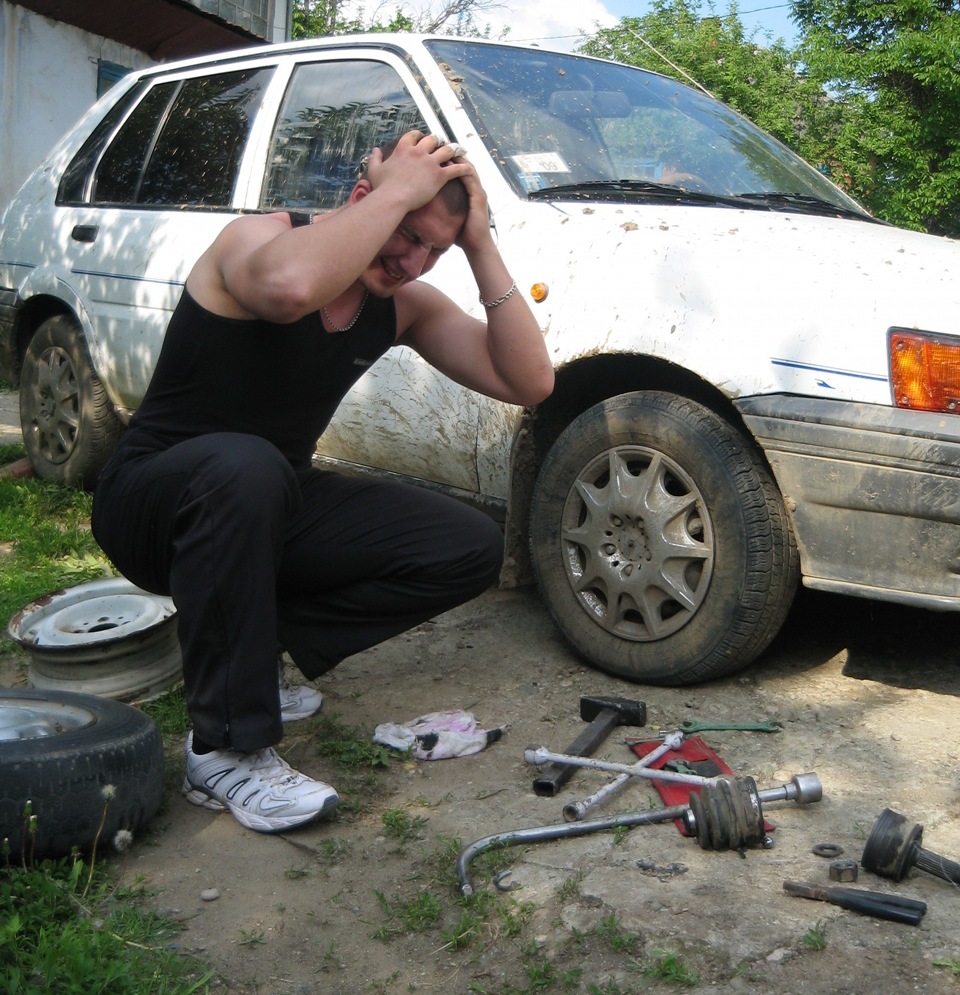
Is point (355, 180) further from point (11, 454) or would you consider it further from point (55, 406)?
point (11, 454)

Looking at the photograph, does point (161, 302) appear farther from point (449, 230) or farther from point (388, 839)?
point (388, 839)

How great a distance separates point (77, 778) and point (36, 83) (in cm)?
1196

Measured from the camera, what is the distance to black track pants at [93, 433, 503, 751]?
103 inches

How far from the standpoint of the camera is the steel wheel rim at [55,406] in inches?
204

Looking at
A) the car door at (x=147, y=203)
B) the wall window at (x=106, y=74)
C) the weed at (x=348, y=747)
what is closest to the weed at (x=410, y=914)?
the weed at (x=348, y=747)

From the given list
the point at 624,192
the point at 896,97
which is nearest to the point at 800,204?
the point at 624,192

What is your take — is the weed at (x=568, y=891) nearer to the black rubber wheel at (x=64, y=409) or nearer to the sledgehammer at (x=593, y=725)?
the sledgehammer at (x=593, y=725)

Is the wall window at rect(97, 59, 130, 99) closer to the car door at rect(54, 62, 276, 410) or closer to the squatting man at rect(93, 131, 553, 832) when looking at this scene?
the car door at rect(54, 62, 276, 410)

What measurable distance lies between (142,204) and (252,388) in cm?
236

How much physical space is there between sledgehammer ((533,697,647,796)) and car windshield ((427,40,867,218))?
151 cm

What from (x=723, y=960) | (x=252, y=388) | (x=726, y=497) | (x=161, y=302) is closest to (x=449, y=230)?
(x=252, y=388)

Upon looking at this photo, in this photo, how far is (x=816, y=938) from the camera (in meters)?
2.13

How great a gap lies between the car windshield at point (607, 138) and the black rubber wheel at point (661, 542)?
0.79 metres

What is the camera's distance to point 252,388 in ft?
9.24
